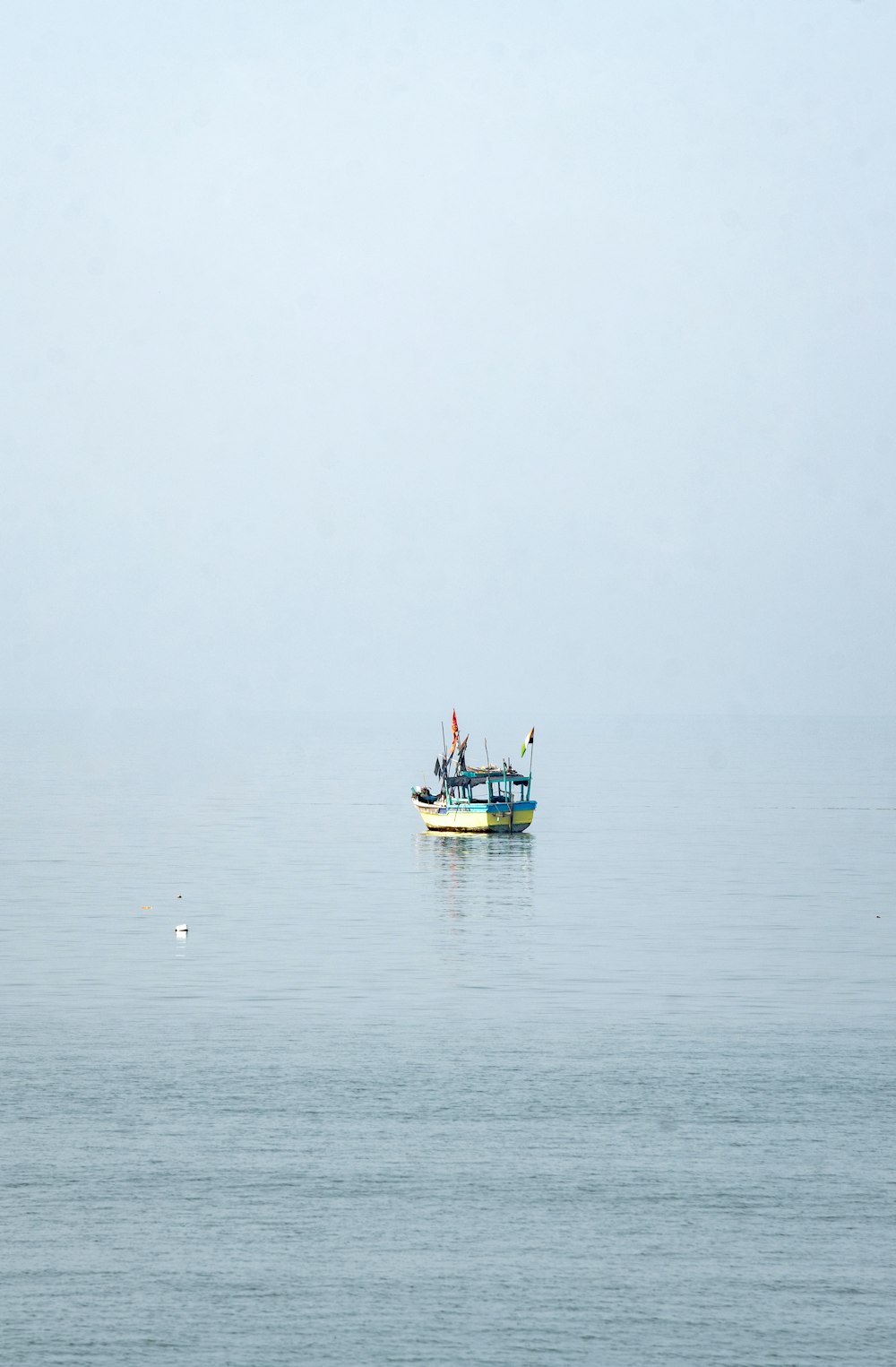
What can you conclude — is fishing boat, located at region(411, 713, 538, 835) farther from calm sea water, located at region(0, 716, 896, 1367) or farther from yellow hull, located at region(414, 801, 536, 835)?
calm sea water, located at region(0, 716, 896, 1367)

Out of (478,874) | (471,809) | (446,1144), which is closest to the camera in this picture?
(446,1144)

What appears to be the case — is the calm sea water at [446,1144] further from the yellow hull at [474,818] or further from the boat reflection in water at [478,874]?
the yellow hull at [474,818]

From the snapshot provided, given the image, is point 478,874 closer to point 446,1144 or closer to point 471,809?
point 471,809

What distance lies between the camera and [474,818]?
177 meters

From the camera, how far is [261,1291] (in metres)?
46.8

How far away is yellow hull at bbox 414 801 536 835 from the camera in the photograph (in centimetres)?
17650

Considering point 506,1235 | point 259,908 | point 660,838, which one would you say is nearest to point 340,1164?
point 506,1235

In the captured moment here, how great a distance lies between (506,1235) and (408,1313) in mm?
5920

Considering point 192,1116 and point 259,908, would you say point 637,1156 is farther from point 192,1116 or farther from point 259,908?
point 259,908

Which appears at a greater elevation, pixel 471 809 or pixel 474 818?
pixel 471 809

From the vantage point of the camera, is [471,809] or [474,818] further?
[474,818]

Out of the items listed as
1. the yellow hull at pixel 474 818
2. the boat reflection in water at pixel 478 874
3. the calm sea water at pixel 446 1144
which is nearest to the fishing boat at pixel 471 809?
the yellow hull at pixel 474 818

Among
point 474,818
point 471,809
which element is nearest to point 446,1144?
point 471,809

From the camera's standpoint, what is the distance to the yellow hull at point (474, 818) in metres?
176
